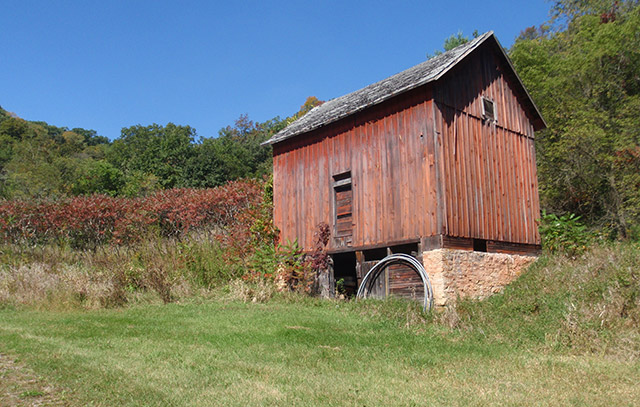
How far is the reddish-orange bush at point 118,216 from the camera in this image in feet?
64.9

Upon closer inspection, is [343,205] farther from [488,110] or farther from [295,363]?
[295,363]

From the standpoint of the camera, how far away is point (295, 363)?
7.55 meters

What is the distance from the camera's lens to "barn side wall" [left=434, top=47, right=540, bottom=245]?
42.6 feet

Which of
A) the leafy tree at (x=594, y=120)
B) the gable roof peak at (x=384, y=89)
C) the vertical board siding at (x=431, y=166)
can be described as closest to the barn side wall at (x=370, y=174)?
the vertical board siding at (x=431, y=166)

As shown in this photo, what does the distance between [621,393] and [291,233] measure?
36.7ft

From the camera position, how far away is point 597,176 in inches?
819

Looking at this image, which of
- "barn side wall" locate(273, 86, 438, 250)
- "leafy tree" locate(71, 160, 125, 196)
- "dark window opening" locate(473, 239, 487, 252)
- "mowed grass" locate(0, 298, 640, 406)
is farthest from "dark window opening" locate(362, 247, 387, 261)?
"leafy tree" locate(71, 160, 125, 196)

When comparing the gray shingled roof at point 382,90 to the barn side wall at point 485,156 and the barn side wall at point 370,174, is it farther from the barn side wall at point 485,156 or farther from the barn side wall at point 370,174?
the barn side wall at point 485,156

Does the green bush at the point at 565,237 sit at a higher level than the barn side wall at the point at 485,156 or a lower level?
lower

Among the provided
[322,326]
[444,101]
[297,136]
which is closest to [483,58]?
[444,101]

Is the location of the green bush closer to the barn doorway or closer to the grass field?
the grass field

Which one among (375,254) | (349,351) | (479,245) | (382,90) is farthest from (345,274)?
(349,351)

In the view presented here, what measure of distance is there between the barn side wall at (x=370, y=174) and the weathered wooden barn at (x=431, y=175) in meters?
0.03

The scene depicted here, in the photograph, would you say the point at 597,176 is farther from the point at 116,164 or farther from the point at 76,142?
the point at 76,142
